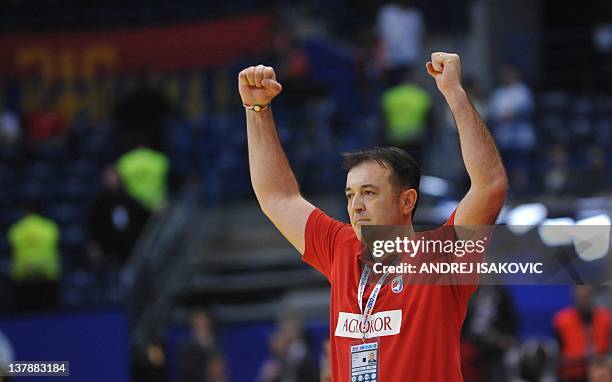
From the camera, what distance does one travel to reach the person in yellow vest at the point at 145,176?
46.5 feet

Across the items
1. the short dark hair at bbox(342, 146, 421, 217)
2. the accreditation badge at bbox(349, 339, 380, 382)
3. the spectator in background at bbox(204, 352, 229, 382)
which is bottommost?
the accreditation badge at bbox(349, 339, 380, 382)

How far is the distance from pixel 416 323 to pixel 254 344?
8.38 m

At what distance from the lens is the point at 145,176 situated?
14.2 meters

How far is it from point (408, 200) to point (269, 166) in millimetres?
607

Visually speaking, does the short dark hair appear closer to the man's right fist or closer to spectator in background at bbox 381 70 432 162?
the man's right fist

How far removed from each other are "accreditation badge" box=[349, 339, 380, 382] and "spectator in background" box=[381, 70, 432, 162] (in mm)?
10565

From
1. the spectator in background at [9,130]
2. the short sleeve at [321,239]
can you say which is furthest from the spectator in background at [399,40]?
the short sleeve at [321,239]

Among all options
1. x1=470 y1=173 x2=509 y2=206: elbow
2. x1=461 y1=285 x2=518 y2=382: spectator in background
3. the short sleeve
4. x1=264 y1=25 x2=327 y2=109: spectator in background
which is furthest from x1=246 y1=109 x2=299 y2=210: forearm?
x1=264 y1=25 x2=327 y2=109: spectator in background

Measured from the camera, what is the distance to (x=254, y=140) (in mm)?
4422

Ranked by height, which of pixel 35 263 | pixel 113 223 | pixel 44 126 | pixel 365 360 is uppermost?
pixel 44 126

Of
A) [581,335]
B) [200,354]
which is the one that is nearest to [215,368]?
[200,354]

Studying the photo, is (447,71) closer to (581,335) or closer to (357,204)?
(357,204)

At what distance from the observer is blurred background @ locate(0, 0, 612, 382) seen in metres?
11.3

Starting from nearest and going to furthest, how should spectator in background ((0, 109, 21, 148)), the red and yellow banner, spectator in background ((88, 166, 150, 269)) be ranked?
spectator in background ((88, 166, 150, 269)) → spectator in background ((0, 109, 21, 148)) → the red and yellow banner
